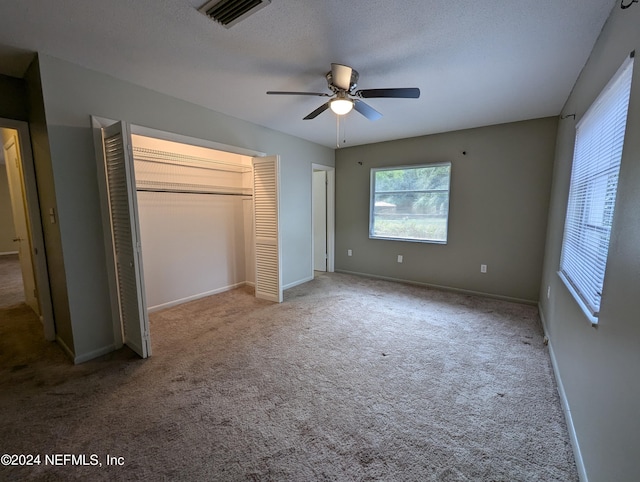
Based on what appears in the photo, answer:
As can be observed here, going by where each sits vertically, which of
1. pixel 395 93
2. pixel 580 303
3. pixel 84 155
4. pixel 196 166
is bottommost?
pixel 580 303

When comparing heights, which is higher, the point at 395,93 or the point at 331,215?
the point at 395,93

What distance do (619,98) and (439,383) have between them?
213 centimetres

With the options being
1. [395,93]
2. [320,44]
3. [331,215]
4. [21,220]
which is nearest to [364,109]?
[395,93]

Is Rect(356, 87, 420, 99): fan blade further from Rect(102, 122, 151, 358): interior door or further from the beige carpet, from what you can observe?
the beige carpet

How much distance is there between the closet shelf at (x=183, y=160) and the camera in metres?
3.37

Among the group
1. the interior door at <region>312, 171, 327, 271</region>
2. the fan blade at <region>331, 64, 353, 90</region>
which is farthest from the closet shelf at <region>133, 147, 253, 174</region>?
the fan blade at <region>331, 64, 353, 90</region>

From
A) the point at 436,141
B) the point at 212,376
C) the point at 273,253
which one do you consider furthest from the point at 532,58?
the point at 212,376

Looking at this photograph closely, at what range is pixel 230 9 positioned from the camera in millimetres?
1614

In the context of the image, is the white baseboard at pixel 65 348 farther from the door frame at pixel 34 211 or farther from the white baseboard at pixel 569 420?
the white baseboard at pixel 569 420

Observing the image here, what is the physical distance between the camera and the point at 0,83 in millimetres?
2350

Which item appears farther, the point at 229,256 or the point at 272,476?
the point at 229,256

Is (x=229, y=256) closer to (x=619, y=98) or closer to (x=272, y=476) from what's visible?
(x=272, y=476)

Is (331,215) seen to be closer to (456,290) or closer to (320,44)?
(456,290)

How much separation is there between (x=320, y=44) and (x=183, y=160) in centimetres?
267
